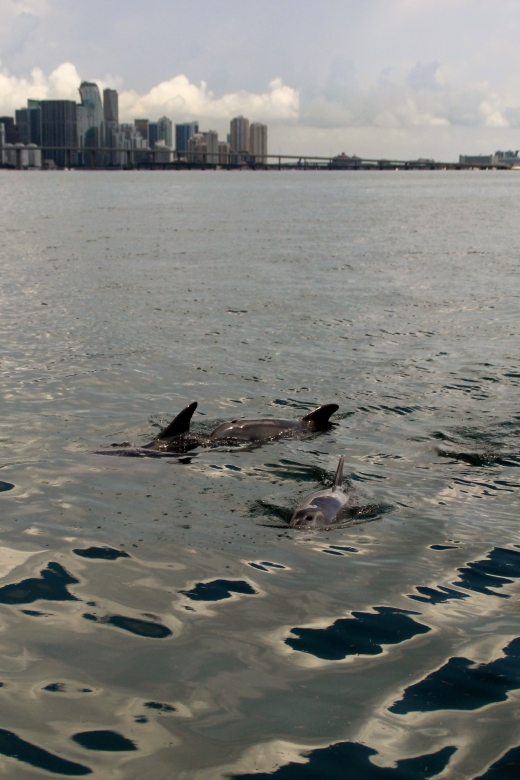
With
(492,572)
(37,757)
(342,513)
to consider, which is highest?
(342,513)

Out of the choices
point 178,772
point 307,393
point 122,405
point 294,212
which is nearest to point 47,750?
point 178,772

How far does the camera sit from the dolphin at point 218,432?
1343 centimetres

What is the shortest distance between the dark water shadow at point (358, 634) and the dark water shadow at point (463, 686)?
61 centimetres

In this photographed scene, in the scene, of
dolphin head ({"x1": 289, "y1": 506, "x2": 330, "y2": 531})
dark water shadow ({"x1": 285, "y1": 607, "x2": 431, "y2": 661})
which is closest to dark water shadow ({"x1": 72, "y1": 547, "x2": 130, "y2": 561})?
dolphin head ({"x1": 289, "y1": 506, "x2": 330, "y2": 531})

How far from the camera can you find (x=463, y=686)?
23.0ft

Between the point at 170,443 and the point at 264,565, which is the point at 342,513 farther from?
the point at 170,443

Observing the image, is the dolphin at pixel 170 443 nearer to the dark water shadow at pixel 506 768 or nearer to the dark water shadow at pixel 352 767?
the dark water shadow at pixel 352 767

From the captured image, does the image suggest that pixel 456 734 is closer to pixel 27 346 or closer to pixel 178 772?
pixel 178 772

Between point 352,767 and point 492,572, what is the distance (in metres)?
3.84

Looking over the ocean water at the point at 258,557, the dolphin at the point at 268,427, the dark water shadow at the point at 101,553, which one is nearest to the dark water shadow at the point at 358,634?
the ocean water at the point at 258,557

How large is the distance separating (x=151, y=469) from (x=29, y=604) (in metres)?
4.46

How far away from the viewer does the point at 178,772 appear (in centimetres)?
589

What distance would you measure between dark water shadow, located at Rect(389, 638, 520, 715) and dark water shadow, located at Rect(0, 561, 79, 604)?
3.60m

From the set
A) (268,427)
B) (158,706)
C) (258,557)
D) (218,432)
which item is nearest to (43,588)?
(258,557)
